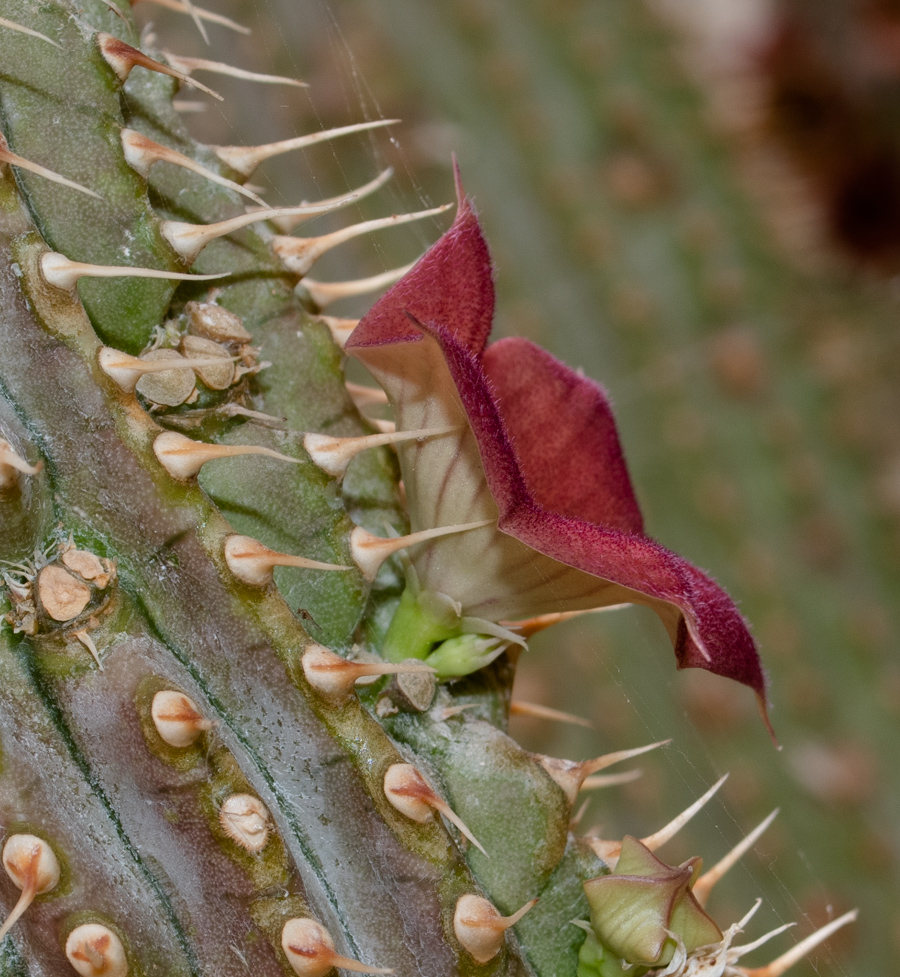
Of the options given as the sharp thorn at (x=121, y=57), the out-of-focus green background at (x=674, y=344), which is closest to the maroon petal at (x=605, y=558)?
the sharp thorn at (x=121, y=57)

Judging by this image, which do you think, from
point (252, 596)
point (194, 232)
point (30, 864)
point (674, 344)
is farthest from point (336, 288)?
point (674, 344)

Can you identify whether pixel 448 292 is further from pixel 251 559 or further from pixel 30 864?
pixel 30 864

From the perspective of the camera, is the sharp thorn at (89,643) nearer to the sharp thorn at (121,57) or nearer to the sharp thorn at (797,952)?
the sharp thorn at (121,57)

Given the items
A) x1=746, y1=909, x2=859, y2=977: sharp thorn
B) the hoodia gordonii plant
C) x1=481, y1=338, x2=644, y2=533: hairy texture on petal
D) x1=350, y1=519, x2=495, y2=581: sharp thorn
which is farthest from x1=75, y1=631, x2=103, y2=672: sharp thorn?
x1=746, y1=909, x2=859, y2=977: sharp thorn

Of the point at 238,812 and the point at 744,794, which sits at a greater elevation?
the point at 238,812

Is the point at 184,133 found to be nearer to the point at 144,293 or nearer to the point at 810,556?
the point at 144,293

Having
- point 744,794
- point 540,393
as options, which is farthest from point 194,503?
point 744,794
